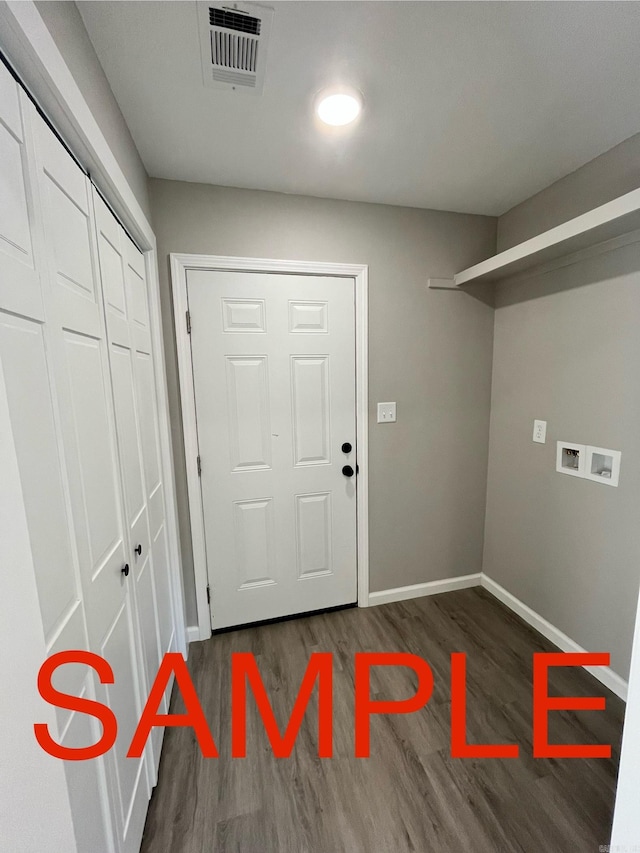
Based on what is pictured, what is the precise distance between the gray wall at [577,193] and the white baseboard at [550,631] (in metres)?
2.12

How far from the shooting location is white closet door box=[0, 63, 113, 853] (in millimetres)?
591

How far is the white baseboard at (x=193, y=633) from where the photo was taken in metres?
1.98

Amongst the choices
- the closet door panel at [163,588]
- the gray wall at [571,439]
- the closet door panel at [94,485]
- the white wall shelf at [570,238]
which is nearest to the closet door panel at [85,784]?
the closet door panel at [94,485]

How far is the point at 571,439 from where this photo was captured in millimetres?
1794

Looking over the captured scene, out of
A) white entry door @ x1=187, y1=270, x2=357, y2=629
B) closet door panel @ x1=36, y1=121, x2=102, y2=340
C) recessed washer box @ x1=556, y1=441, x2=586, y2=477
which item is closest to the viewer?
closet door panel @ x1=36, y1=121, x2=102, y2=340

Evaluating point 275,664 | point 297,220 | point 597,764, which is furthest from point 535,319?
point 275,664

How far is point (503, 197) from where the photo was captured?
1928mm

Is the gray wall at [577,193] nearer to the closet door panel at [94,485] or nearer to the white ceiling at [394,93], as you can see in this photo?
the white ceiling at [394,93]

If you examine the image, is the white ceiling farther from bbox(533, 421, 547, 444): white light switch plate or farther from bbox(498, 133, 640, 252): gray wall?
bbox(533, 421, 547, 444): white light switch plate

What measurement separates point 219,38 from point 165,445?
1463 mm

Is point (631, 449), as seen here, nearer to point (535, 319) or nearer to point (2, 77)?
point (535, 319)

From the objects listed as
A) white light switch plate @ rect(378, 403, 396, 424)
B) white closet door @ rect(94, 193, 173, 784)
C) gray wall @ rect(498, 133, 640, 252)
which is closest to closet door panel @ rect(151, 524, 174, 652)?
white closet door @ rect(94, 193, 173, 784)

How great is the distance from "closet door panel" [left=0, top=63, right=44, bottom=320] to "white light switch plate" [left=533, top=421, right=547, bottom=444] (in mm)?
2177

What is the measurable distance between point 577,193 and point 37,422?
7.54ft
